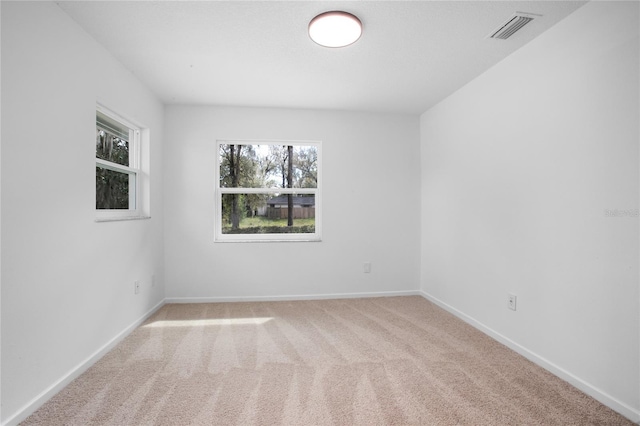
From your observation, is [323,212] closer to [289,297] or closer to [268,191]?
[268,191]

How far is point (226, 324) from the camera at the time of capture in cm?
295

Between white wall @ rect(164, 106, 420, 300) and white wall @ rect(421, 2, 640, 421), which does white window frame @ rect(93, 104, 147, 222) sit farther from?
white wall @ rect(421, 2, 640, 421)

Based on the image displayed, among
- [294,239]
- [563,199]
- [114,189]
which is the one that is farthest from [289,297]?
[563,199]

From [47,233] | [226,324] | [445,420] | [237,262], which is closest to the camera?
[445,420]

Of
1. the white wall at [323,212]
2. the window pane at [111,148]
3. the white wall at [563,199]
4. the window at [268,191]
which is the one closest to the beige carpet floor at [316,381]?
the white wall at [563,199]

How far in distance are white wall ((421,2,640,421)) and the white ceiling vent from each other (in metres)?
0.24

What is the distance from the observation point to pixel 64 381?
1.89m

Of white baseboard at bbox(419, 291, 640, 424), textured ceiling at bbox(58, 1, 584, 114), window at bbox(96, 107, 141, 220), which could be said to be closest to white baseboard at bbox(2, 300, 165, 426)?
window at bbox(96, 107, 141, 220)

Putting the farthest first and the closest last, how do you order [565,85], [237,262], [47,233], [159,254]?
[237,262] → [159,254] → [565,85] → [47,233]

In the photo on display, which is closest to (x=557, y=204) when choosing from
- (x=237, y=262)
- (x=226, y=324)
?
(x=226, y=324)

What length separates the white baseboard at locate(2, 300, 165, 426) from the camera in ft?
5.16

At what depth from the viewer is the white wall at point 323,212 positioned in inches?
143

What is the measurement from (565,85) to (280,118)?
9.03 ft

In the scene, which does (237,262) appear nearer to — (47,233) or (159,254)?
(159,254)
